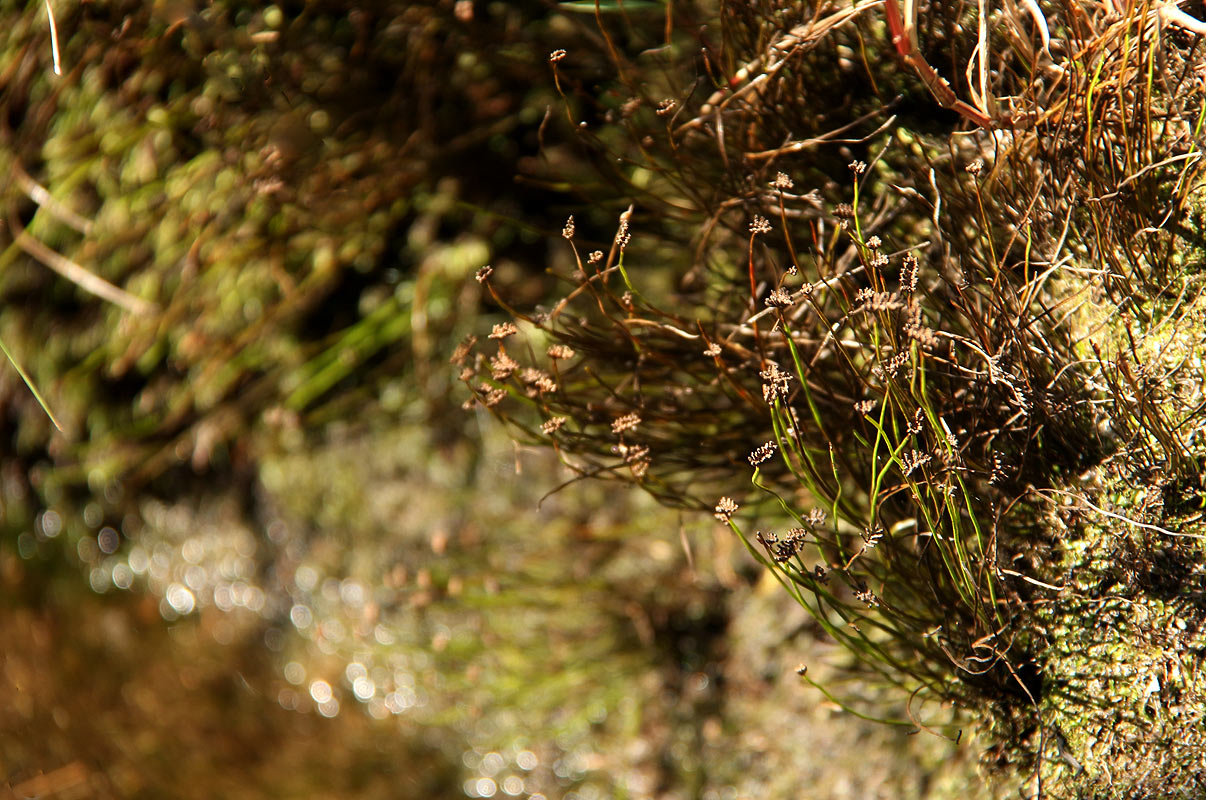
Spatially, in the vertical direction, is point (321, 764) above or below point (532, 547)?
below

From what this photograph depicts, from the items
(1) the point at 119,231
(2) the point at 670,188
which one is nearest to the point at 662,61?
(2) the point at 670,188

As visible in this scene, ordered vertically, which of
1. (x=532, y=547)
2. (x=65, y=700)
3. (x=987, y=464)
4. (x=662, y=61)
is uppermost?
(x=662, y=61)

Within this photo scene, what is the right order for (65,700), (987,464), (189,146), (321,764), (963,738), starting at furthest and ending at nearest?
(65,700)
(321,764)
(189,146)
(963,738)
(987,464)

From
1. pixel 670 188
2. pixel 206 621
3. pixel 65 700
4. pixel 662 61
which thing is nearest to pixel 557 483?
pixel 670 188

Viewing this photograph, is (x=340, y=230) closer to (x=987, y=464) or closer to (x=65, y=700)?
(x=987, y=464)

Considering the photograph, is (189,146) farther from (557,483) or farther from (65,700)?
(65,700)

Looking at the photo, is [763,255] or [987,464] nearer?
[987,464]

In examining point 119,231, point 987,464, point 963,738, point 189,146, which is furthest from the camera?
point 119,231
